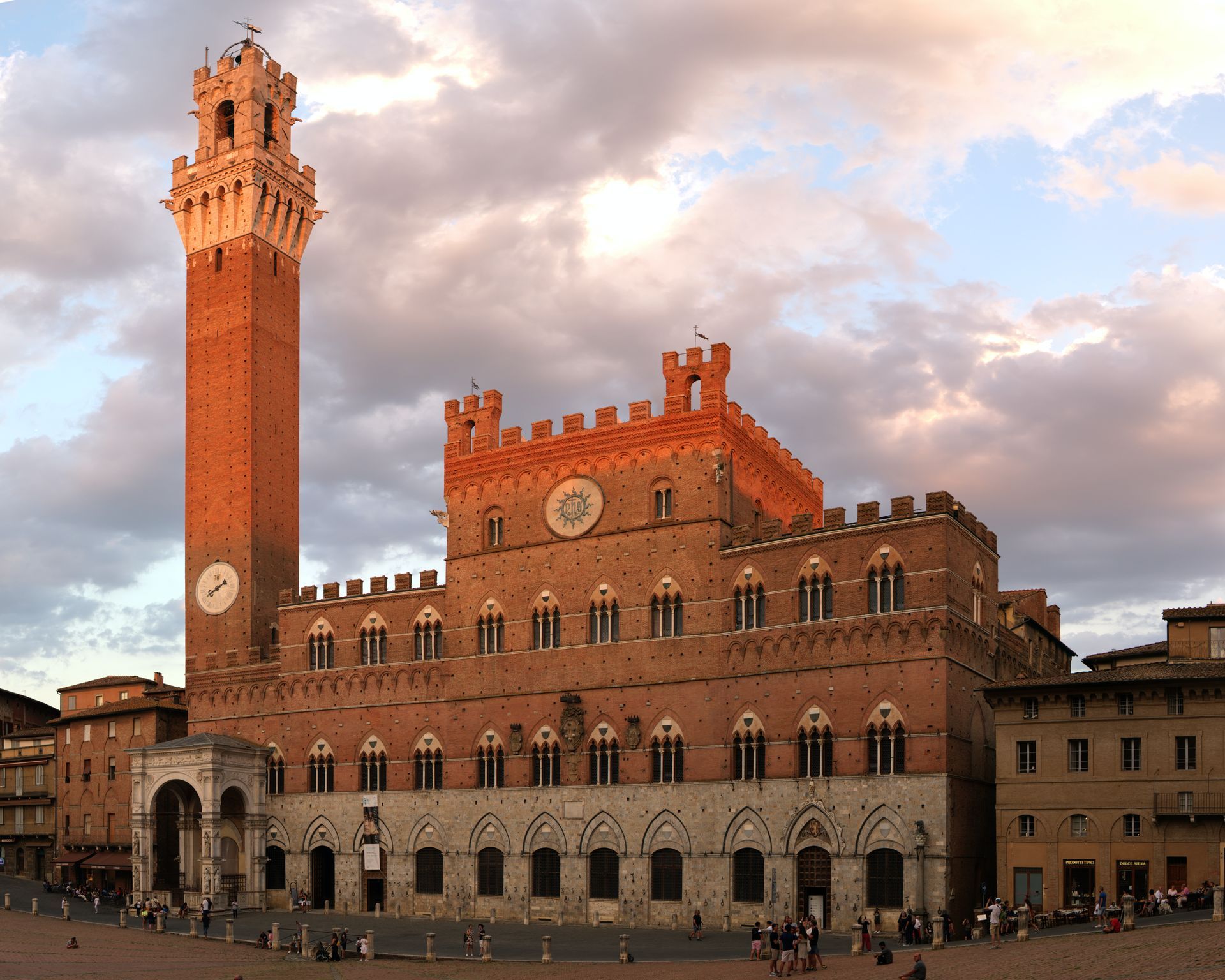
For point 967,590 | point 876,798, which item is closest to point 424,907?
point 876,798

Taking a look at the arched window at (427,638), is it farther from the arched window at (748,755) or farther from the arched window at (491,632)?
the arched window at (748,755)

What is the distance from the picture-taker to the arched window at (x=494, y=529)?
205ft

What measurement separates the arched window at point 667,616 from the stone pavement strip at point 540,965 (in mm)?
15204

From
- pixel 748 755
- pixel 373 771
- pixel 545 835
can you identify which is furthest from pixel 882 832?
pixel 373 771

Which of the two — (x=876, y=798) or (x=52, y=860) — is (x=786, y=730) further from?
(x=52, y=860)

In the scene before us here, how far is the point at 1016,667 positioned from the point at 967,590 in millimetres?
8679

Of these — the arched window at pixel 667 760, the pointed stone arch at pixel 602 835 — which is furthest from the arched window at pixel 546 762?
the arched window at pixel 667 760

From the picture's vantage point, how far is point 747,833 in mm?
52875

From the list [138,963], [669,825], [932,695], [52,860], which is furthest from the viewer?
[52,860]

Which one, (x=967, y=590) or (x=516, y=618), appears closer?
(x=967, y=590)

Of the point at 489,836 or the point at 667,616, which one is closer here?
the point at 667,616

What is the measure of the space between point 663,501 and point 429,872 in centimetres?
1945

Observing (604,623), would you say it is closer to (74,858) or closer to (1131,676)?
(1131,676)

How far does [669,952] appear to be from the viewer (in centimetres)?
4728
